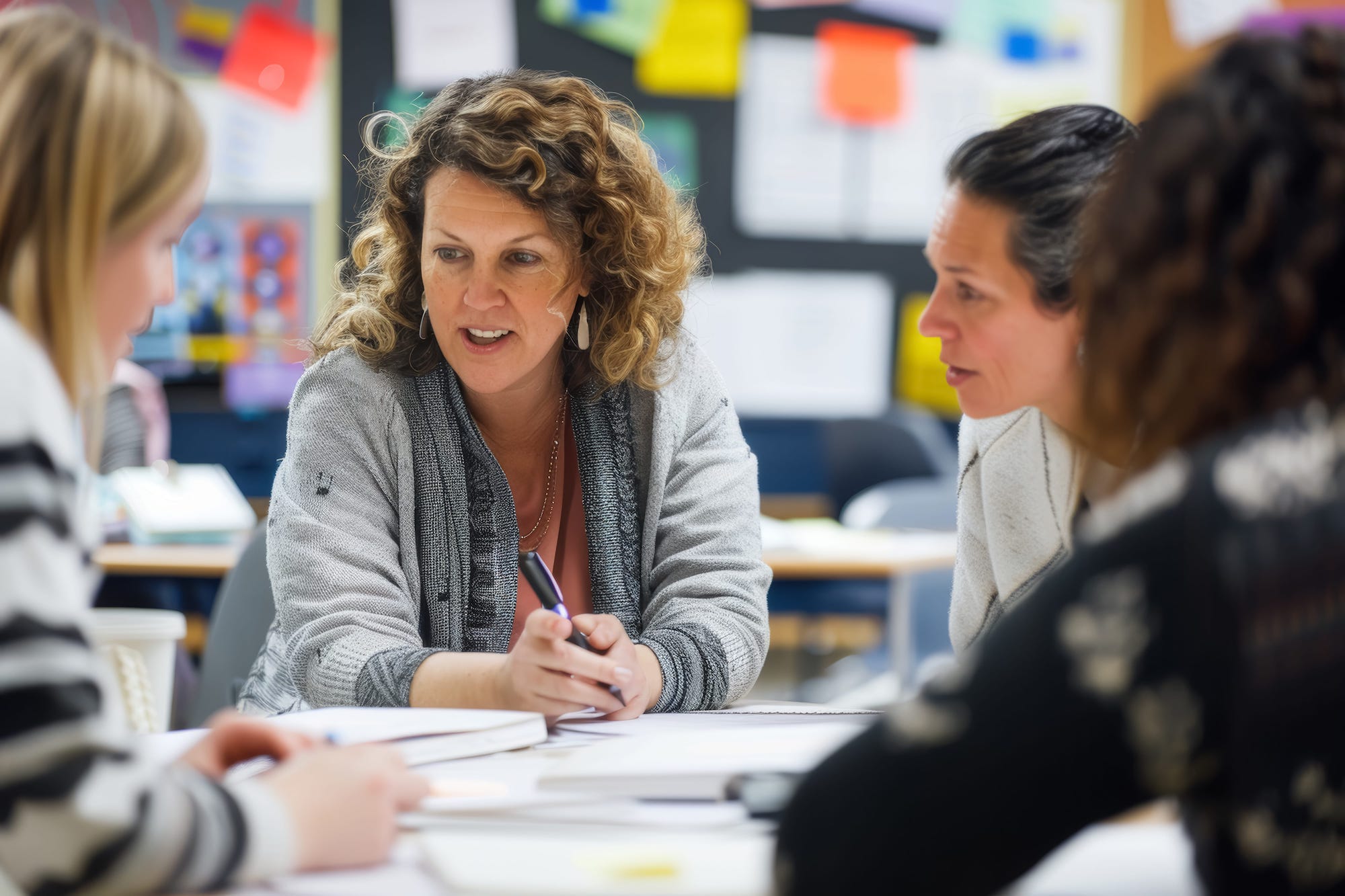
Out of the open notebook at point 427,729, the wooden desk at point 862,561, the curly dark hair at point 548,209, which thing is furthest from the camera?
the wooden desk at point 862,561

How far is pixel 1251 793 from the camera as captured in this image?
568 millimetres

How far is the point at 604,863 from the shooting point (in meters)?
0.75

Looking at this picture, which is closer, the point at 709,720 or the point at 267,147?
the point at 709,720

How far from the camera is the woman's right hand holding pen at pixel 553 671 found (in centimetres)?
119

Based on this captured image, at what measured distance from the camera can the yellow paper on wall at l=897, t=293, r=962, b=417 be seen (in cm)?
432

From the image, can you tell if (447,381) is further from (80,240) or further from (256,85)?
(256,85)

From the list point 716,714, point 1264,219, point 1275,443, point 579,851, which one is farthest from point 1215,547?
point 716,714

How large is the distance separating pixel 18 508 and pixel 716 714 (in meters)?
0.78

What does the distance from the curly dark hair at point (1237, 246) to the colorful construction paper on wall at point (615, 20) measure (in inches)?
142

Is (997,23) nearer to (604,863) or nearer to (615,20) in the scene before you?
(615,20)

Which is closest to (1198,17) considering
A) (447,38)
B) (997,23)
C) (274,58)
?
(997,23)

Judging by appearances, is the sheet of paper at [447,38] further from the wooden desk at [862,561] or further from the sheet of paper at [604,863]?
the sheet of paper at [604,863]

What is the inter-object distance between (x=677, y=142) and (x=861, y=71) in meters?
0.69

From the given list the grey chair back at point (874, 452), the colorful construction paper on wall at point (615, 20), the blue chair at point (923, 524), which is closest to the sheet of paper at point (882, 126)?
the colorful construction paper on wall at point (615, 20)
